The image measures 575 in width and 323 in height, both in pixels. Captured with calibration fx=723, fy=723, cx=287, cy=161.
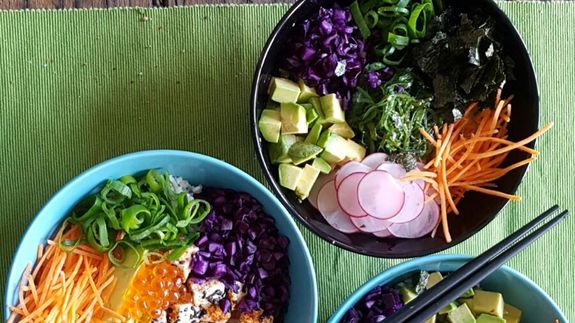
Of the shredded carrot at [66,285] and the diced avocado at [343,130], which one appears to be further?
the diced avocado at [343,130]

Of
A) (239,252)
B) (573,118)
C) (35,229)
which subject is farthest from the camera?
(573,118)

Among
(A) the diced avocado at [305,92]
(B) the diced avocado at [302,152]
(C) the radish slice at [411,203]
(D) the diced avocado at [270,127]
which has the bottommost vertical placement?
(C) the radish slice at [411,203]

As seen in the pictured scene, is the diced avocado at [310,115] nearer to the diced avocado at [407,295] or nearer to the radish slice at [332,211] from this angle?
the radish slice at [332,211]

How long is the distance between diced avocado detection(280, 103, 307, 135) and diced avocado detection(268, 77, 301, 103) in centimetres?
2

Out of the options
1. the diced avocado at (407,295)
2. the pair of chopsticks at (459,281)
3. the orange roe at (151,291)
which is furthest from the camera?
the diced avocado at (407,295)

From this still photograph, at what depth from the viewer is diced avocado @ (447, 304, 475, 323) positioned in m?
1.65

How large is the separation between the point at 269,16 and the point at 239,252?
59 centimetres

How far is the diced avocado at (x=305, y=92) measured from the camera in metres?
1.64

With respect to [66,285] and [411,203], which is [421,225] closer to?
[411,203]

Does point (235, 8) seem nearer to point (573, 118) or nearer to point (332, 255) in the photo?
point (332, 255)

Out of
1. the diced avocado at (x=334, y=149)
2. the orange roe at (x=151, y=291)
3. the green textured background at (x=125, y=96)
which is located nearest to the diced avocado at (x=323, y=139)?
the diced avocado at (x=334, y=149)

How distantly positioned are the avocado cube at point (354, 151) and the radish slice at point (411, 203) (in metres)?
0.11

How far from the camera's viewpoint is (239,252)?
5.33 feet

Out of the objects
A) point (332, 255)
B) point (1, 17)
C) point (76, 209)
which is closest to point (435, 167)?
point (332, 255)
